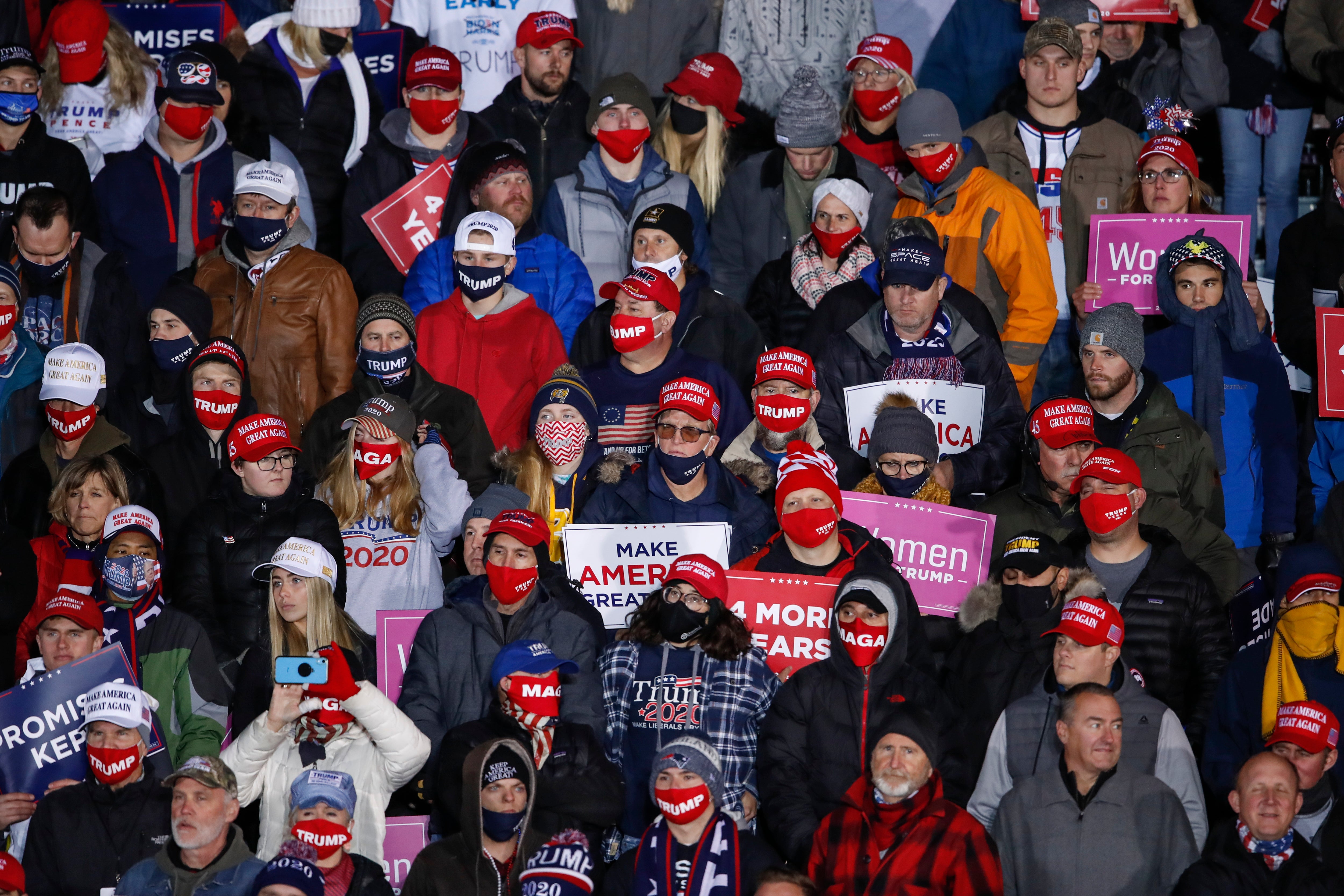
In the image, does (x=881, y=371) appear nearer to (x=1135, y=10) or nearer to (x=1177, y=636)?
(x=1177, y=636)

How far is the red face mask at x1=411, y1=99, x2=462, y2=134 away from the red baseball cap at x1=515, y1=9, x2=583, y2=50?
737 mm

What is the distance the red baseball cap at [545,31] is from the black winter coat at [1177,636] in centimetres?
528

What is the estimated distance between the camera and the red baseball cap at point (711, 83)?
39.7ft

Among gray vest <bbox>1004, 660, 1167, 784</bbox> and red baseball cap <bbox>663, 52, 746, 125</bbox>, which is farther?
red baseball cap <bbox>663, 52, 746, 125</bbox>

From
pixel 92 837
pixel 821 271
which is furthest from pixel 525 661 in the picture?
pixel 821 271

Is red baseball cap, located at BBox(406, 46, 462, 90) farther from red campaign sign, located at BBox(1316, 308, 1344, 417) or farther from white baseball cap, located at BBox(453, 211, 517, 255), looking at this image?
red campaign sign, located at BBox(1316, 308, 1344, 417)

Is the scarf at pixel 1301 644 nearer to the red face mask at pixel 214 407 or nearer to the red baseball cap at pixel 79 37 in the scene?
the red face mask at pixel 214 407

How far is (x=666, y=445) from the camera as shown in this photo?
9406 millimetres

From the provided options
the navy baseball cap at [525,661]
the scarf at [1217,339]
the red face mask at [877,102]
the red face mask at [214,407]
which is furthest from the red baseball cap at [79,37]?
the scarf at [1217,339]

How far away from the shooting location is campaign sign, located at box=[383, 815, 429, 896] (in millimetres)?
8234

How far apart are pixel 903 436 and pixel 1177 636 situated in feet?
5.29

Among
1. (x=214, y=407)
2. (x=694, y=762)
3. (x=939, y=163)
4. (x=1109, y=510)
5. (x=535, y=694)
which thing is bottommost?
(x=694, y=762)

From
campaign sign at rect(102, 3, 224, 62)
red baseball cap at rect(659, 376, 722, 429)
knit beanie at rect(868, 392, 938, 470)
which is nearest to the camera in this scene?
red baseball cap at rect(659, 376, 722, 429)

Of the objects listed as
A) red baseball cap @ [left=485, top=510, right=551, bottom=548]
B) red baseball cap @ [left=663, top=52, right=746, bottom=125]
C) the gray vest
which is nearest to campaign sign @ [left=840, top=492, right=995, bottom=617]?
the gray vest
